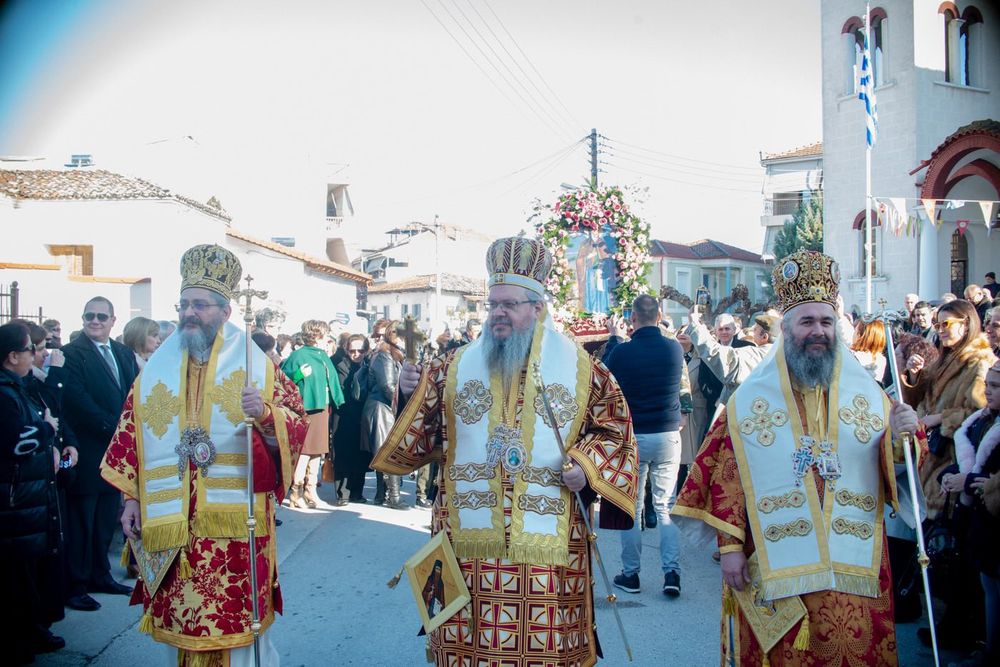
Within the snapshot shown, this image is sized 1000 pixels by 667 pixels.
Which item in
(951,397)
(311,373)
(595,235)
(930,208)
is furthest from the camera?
(930,208)

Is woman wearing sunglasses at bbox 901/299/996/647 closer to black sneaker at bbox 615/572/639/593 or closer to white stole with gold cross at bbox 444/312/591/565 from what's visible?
black sneaker at bbox 615/572/639/593

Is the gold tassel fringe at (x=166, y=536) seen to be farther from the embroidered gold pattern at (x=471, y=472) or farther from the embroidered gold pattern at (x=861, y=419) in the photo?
the embroidered gold pattern at (x=861, y=419)

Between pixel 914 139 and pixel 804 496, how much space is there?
19.7m

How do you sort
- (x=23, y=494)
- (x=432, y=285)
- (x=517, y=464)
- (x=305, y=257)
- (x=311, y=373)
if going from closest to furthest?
1. (x=517, y=464)
2. (x=23, y=494)
3. (x=311, y=373)
4. (x=305, y=257)
5. (x=432, y=285)

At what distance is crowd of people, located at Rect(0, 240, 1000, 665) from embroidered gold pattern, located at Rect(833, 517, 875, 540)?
169mm

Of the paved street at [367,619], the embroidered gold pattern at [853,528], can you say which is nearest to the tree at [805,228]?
the paved street at [367,619]

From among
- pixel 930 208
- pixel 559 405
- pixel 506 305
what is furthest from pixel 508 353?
pixel 930 208

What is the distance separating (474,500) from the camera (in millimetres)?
3820

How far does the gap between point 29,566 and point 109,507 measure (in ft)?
5.19

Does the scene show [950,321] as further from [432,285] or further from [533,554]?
[432,285]

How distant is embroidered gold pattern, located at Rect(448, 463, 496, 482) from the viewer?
12.6 ft

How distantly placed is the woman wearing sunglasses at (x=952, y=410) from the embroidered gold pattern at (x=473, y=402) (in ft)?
10.1

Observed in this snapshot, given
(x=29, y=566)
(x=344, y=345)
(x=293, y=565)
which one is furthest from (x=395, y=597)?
(x=344, y=345)

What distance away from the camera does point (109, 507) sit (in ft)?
22.4
